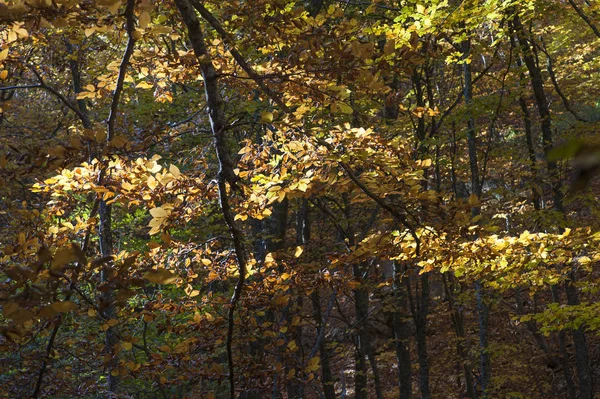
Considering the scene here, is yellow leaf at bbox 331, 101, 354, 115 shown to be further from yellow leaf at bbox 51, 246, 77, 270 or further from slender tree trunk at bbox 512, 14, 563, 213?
slender tree trunk at bbox 512, 14, 563, 213

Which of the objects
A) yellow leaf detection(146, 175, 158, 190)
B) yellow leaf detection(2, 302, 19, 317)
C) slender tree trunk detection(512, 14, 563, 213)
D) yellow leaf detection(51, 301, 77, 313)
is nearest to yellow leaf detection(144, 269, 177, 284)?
yellow leaf detection(51, 301, 77, 313)

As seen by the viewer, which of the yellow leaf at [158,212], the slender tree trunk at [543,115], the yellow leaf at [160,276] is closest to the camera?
the yellow leaf at [160,276]

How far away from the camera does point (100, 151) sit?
9.52ft

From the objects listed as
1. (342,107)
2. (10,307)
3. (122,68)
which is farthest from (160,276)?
(342,107)

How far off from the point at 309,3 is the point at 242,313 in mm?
3458

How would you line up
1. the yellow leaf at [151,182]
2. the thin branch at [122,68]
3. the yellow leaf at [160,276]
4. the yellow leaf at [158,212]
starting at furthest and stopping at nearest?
the yellow leaf at [151,182] → the yellow leaf at [158,212] → the thin branch at [122,68] → the yellow leaf at [160,276]

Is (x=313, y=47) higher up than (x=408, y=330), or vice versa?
(x=313, y=47)

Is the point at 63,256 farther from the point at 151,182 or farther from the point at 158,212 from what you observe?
the point at 151,182

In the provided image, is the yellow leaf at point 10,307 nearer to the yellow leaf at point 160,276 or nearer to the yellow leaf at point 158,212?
the yellow leaf at point 160,276

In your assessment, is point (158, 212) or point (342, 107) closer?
point (158, 212)

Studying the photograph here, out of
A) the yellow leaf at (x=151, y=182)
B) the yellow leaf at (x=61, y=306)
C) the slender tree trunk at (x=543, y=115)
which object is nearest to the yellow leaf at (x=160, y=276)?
the yellow leaf at (x=61, y=306)

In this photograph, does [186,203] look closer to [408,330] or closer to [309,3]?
[309,3]

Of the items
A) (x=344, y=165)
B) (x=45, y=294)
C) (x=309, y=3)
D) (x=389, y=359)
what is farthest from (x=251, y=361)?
(x=389, y=359)

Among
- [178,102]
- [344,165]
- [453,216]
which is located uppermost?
[178,102]
